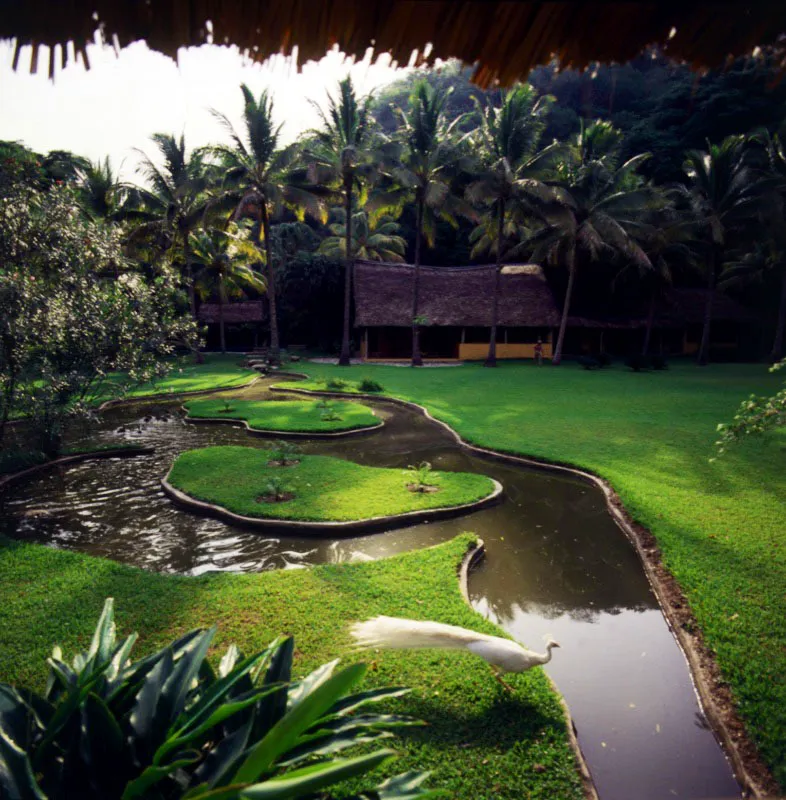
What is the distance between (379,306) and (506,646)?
2691cm

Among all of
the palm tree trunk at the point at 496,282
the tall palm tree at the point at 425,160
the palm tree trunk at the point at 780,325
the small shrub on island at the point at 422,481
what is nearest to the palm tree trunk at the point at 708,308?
the palm tree trunk at the point at 780,325

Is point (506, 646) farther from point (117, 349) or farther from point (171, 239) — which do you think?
point (171, 239)

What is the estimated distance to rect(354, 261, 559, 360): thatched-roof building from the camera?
99.5 ft

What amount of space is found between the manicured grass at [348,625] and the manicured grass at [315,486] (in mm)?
1553

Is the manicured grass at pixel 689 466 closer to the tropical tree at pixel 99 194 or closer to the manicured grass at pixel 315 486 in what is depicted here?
the manicured grass at pixel 315 486

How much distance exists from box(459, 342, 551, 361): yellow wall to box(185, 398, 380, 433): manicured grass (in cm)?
1513

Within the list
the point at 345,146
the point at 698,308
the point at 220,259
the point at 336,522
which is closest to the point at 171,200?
the point at 220,259

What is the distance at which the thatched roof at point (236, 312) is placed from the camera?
35.3 m

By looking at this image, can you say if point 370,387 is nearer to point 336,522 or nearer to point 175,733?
point 336,522

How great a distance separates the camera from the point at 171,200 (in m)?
26.8

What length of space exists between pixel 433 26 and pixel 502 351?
30213 millimetres

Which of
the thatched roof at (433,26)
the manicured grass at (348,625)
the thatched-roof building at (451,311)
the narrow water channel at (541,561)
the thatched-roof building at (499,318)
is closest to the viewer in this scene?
the thatched roof at (433,26)

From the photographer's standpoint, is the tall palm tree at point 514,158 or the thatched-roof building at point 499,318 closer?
the tall palm tree at point 514,158

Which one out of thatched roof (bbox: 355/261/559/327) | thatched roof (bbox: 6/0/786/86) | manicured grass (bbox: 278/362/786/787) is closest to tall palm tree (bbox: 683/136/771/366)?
manicured grass (bbox: 278/362/786/787)
